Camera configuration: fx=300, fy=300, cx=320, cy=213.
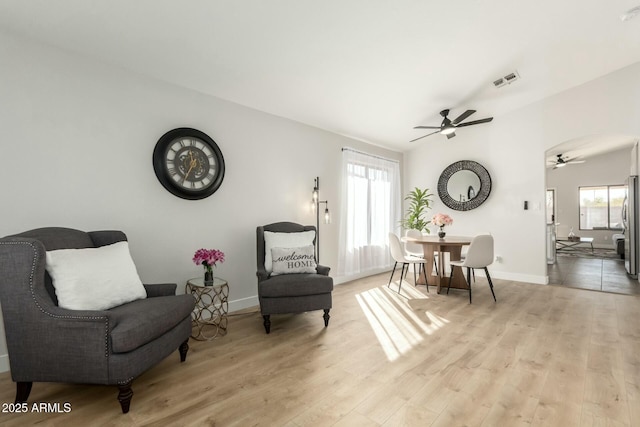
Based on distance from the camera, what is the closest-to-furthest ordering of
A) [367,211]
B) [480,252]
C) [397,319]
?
[397,319] < [480,252] < [367,211]

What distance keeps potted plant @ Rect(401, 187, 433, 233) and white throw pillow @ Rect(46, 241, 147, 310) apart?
179 inches

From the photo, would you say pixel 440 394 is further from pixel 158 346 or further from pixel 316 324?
pixel 158 346

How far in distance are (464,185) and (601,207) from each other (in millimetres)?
7046

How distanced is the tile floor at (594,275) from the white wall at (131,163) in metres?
4.63

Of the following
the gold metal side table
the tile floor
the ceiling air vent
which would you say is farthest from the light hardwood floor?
the ceiling air vent

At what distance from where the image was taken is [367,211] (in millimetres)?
5367

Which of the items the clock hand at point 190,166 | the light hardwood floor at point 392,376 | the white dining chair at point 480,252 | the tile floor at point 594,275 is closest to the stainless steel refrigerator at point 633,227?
the tile floor at point 594,275

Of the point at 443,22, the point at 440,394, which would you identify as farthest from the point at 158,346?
the point at 443,22

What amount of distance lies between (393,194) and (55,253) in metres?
5.21

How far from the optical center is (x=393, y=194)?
6016 millimetres

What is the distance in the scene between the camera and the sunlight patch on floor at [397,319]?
2.69m

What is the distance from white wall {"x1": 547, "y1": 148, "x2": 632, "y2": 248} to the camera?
890 centimetres

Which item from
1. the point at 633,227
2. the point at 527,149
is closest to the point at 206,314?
the point at 527,149

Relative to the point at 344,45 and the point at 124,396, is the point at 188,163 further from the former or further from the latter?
Answer: the point at 124,396
